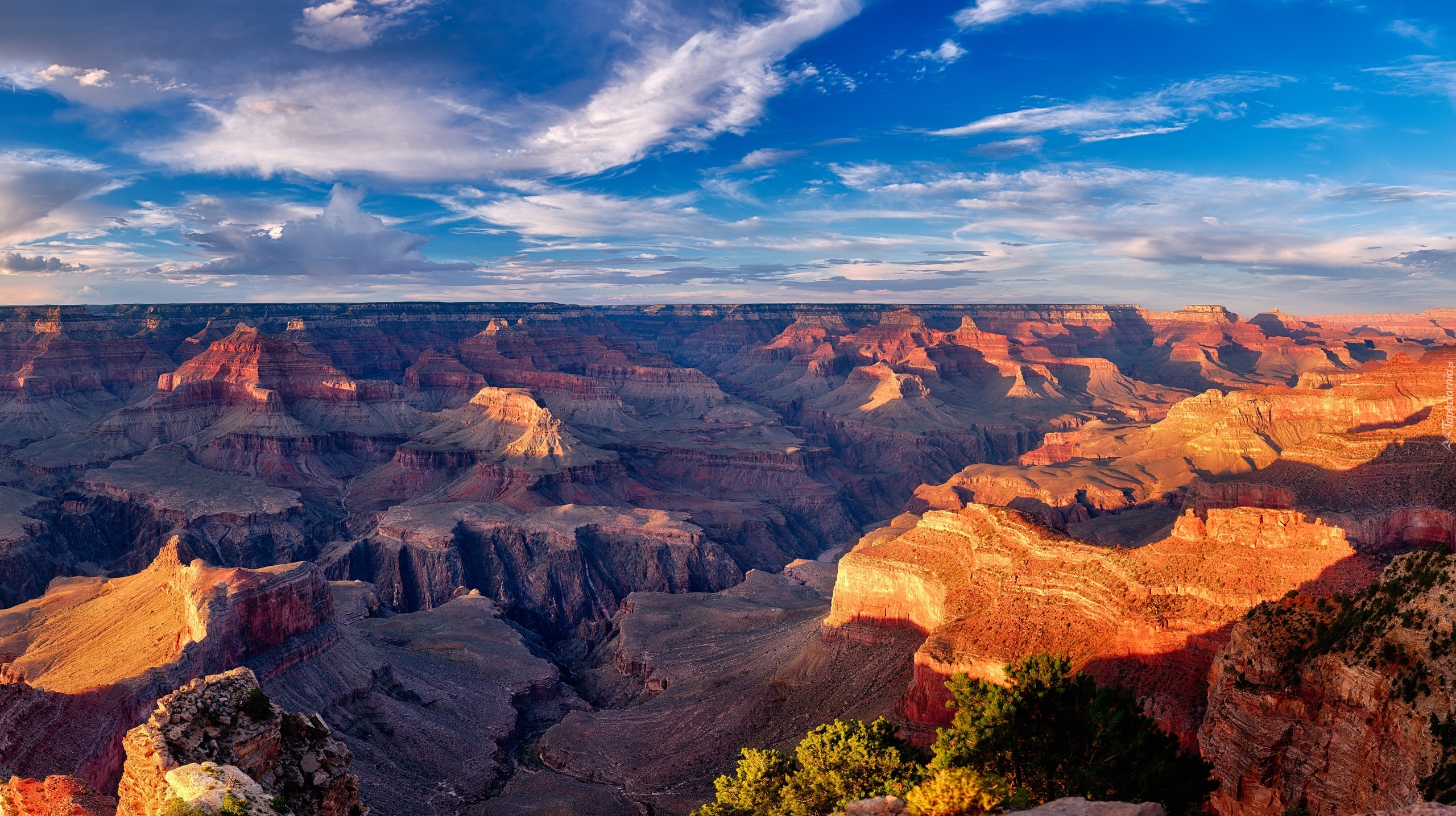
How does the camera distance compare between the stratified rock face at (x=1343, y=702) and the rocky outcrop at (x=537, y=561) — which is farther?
the rocky outcrop at (x=537, y=561)

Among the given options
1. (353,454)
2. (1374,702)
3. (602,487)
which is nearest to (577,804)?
(1374,702)

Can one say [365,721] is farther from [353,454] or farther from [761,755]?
[353,454]

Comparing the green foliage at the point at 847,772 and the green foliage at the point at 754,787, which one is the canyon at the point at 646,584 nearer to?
the green foliage at the point at 847,772

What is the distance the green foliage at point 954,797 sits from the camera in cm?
2075

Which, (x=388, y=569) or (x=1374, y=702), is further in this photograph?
(x=388, y=569)

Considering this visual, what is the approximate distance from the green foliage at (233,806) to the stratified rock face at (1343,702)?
28.6 meters

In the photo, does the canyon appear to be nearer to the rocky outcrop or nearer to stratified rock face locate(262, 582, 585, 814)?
stratified rock face locate(262, 582, 585, 814)

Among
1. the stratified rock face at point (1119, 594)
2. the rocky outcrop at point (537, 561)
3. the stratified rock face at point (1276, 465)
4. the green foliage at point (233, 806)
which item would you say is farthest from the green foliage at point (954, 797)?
the rocky outcrop at point (537, 561)

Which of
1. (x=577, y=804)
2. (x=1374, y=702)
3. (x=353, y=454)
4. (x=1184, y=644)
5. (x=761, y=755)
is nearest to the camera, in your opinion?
(x=1374, y=702)

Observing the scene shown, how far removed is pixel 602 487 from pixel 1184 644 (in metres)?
126

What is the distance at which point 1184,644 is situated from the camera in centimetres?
4250

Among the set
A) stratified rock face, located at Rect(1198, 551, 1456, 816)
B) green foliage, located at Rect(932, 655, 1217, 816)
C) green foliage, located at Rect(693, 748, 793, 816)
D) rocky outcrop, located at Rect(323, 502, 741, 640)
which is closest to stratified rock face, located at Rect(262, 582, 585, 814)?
green foliage, located at Rect(693, 748, 793, 816)

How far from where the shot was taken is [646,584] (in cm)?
12538

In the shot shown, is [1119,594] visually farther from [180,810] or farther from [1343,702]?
[180,810]
